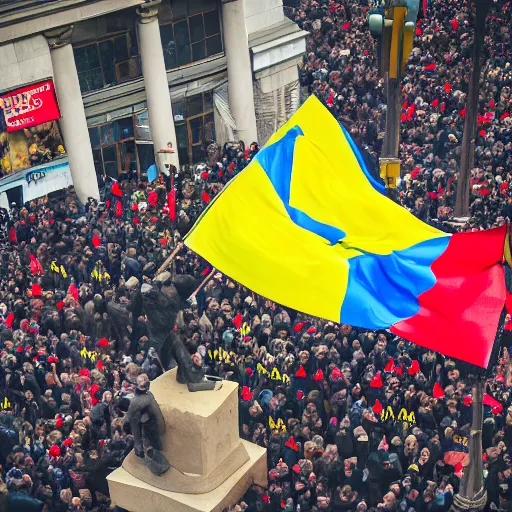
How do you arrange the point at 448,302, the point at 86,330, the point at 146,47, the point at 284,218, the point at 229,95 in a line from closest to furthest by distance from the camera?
the point at 448,302
the point at 284,218
the point at 86,330
the point at 146,47
the point at 229,95

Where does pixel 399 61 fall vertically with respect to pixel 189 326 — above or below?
above

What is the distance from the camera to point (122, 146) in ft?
113

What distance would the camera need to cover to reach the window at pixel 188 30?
3406 cm

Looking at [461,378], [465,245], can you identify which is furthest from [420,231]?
[461,378]

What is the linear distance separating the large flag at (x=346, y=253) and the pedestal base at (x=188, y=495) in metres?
2.79

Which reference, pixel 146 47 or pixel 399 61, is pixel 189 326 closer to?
pixel 399 61

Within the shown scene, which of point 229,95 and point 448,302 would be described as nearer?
point 448,302

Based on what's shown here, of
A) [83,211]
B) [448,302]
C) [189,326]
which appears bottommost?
[83,211]

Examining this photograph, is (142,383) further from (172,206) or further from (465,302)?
(172,206)

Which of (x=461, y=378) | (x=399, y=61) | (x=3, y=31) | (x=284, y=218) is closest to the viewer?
(x=284, y=218)

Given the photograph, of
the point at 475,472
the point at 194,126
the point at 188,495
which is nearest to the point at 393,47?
the point at 475,472

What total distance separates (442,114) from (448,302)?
16325mm

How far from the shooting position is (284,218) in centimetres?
1731

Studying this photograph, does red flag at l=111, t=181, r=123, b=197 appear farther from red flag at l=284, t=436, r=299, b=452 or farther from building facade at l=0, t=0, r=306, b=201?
red flag at l=284, t=436, r=299, b=452
